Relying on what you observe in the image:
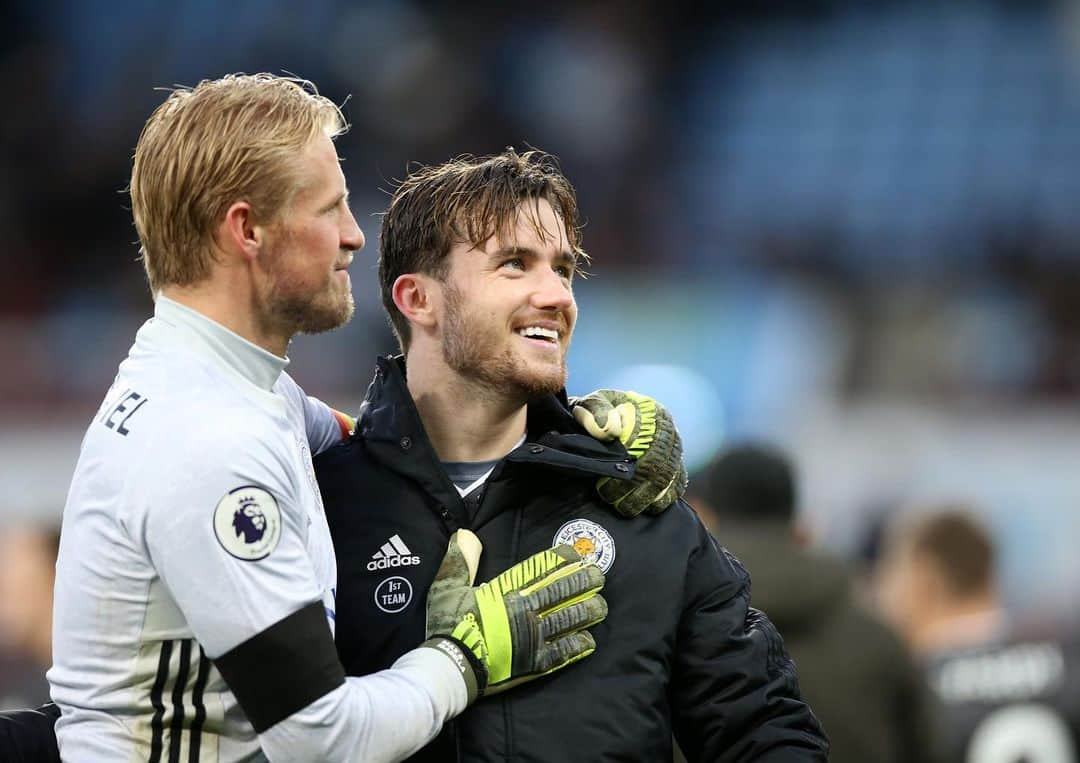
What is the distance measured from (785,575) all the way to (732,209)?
11.4m

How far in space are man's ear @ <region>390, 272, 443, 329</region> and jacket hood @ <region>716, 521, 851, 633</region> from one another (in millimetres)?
1690

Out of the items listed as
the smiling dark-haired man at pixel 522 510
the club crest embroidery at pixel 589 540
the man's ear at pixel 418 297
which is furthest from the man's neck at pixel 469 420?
the club crest embroidery at pixel 589 540

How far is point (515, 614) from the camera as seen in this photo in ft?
9.26

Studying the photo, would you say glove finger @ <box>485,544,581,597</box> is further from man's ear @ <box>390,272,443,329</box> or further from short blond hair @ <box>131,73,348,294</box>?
short blond hair @ <box>131,73,348,294</box>

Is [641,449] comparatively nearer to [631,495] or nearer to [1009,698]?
[631,495]

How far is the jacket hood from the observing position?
4.70 metres

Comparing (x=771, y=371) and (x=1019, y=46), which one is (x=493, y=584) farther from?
(x=1019, y=46)

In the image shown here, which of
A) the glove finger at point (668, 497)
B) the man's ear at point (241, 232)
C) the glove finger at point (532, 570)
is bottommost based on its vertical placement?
the glove finger at point (532, 570)

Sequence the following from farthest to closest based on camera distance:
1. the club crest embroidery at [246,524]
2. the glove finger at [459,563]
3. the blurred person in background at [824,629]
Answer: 1. the blurred person in background at [824,629]
2. the glove finger at [459,563]
3. the club crest embroidery at [246,524]

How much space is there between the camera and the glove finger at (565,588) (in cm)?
286

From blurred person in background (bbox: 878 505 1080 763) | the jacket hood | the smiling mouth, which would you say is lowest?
Answer: blurred person in background (bbox: 878 505 1080 763)

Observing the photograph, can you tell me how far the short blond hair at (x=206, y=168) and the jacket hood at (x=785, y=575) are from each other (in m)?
2.37

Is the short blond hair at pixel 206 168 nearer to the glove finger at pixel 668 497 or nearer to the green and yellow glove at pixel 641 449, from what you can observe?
the green and yellow glove at pixel 641 449

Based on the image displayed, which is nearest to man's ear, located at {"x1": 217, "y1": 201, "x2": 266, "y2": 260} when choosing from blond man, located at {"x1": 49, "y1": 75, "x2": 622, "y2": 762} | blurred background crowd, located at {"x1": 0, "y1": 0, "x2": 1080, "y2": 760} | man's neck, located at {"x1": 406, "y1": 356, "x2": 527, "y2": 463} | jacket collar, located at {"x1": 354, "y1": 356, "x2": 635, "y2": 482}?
blond man, located at {"x1": 49, "y1": 75, "x2": 622, "y2": 762}
